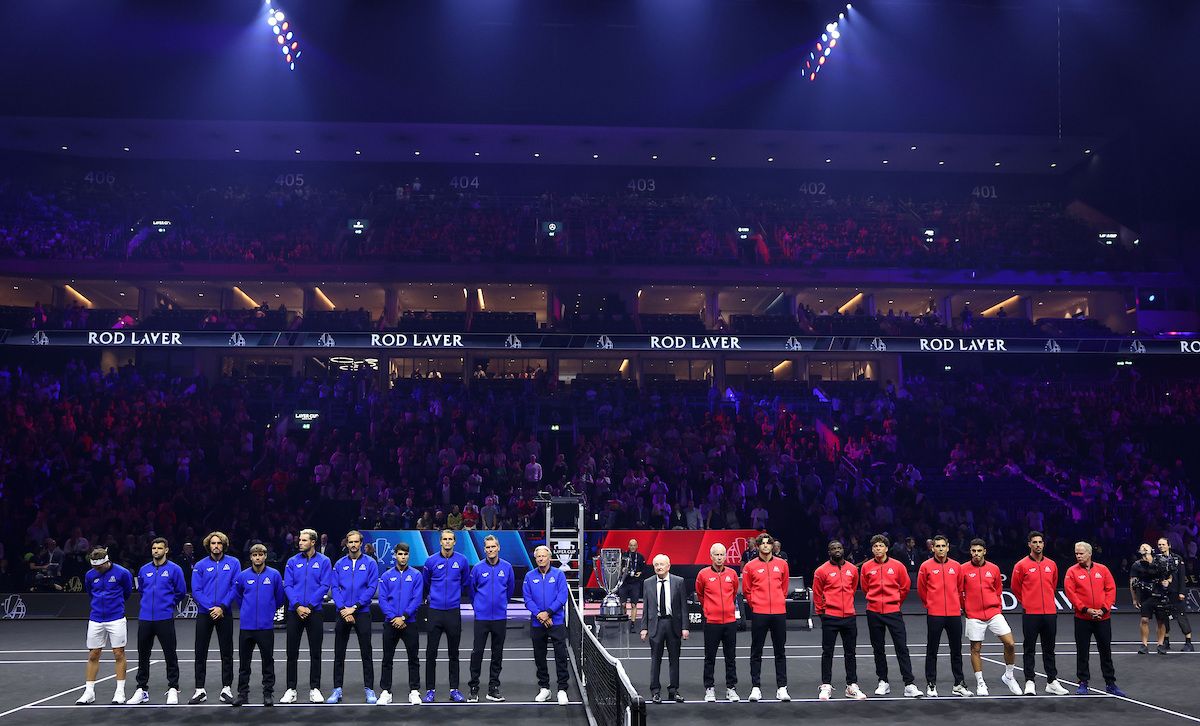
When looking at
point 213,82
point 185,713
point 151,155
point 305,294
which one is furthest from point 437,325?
point 185,713

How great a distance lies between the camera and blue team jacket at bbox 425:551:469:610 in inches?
497

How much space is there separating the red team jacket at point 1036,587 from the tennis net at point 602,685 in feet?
19.5

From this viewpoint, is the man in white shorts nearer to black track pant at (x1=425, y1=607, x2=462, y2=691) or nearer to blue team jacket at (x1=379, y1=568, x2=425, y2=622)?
black track pant at (x1=425, y1=607, x2=462, y2=691)

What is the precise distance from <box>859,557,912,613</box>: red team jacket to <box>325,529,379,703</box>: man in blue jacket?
21.9 feet

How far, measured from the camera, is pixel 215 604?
1216cm

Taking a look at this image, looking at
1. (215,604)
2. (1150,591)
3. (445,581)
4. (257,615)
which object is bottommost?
(1150,591)

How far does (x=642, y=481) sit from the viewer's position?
27.6 metres

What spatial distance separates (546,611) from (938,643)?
5217mm

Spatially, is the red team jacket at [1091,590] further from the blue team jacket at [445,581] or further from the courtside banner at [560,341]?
the courtside banner at [560,341]

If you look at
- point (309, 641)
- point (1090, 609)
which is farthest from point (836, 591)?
point (309, 641)

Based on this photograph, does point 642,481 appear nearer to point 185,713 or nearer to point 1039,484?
point 1039,484

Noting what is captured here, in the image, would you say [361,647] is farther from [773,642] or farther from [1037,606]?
[1037,606]

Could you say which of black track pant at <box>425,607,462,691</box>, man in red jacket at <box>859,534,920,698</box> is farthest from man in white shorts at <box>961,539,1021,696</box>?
black track pant at <box>425,607,462,691</box>

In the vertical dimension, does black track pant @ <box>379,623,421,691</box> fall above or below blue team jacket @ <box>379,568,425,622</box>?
below
